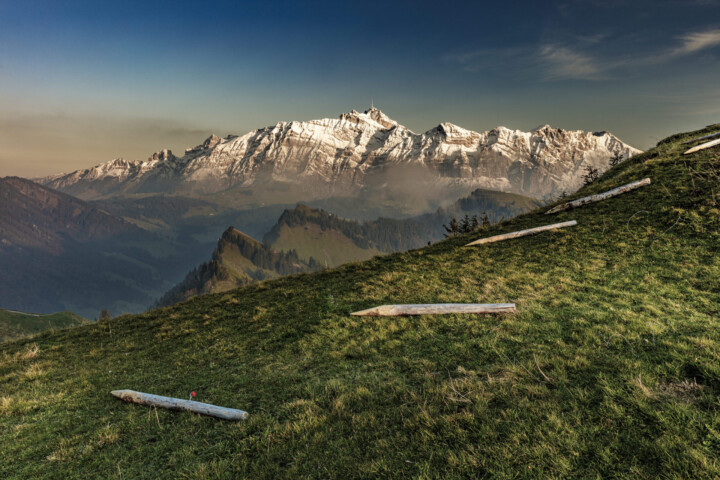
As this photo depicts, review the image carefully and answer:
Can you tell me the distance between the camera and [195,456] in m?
6.58

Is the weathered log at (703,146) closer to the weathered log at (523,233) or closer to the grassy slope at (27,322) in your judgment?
the weathered log at (523,233)

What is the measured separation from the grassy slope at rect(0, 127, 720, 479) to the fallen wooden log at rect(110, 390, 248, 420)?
233mm

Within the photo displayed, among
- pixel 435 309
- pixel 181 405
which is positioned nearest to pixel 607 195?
pixel 435 309

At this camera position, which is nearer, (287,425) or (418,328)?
(287,425)

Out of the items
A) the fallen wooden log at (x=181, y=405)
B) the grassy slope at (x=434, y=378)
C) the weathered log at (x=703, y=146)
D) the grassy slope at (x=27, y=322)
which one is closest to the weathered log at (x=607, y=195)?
the grassy slope at (x=434, y=378)

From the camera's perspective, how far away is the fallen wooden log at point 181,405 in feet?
25.2

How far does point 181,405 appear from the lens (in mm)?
8484

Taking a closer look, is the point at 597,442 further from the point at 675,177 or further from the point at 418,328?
the point at 675,177

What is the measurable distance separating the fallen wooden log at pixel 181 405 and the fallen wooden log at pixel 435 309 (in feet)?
21.2

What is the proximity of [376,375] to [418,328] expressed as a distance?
3.13 m

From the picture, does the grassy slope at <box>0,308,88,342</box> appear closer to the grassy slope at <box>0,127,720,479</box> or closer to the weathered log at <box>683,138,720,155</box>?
the grassy slope at <box>0,127,720,479</box>

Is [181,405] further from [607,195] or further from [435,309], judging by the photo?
[607,195]

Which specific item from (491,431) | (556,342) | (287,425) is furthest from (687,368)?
(287,425)

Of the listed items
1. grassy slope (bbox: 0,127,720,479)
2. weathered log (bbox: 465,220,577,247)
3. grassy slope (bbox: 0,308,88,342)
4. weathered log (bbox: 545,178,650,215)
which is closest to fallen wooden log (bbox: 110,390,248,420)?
grassy slope (bbox: 0,127,720,479)
